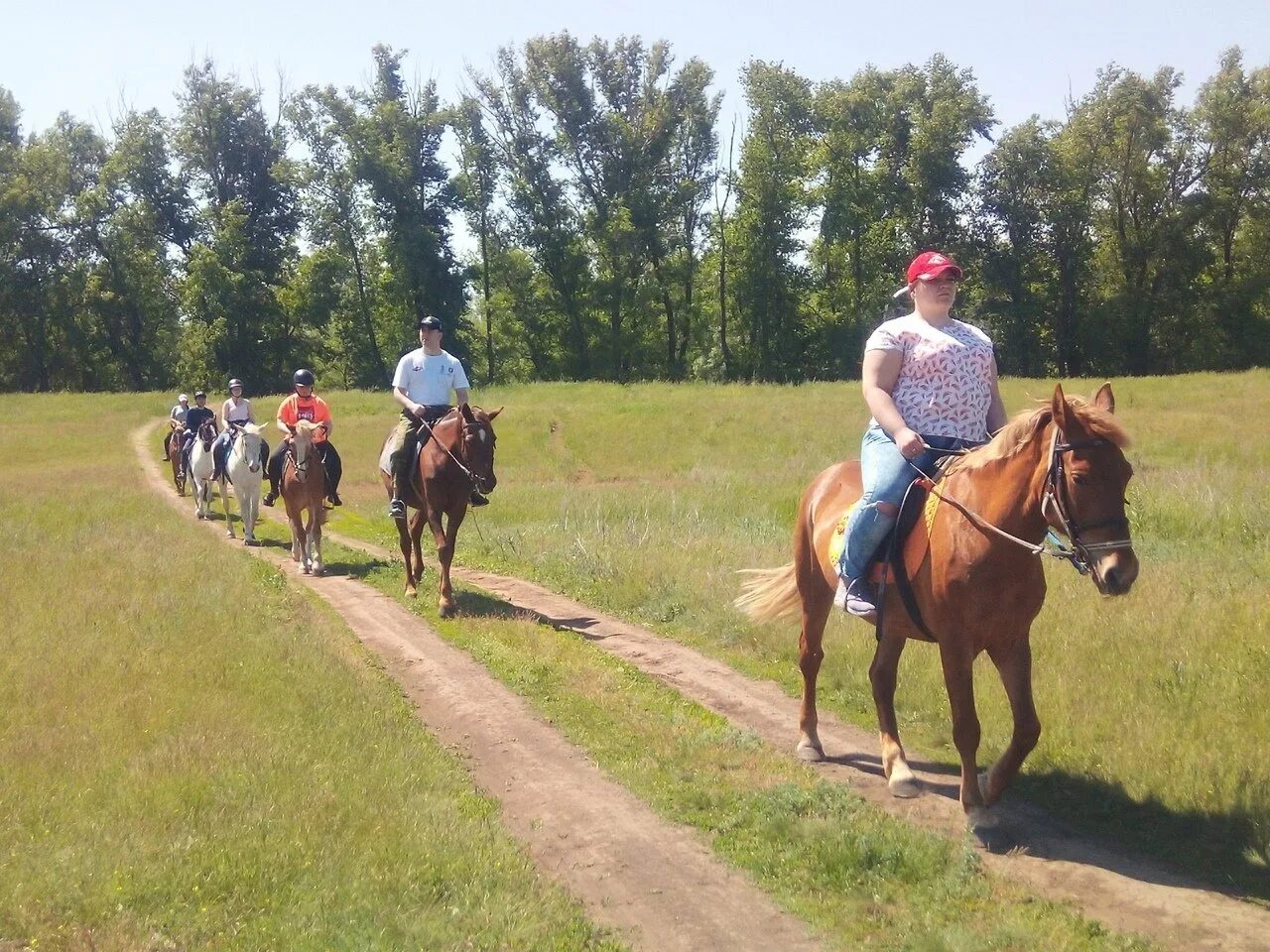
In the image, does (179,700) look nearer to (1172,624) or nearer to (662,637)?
(662,637)

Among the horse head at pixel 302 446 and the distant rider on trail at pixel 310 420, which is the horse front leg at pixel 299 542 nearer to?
the distant rider on trail at pixel 310 420

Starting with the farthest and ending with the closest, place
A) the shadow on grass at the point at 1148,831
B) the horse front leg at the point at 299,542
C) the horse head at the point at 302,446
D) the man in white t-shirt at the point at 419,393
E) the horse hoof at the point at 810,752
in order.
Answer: the horse head at the point at 302,446 → the horse front leg at the point at 299,542 → the man in white t-shirt at the point at 419,393 → the horse hoof at the point at 810,752 → the shadow on grass at the point at 1148,831

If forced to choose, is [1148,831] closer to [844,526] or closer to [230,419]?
[844,526]

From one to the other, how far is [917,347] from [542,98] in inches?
2557

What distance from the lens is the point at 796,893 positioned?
528 cm

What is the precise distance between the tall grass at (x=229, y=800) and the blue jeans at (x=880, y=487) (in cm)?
252

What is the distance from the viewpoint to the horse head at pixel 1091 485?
5117 millimetres

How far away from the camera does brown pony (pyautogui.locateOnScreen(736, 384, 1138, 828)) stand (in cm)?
521

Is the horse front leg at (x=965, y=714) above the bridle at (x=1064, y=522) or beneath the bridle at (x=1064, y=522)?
beneath

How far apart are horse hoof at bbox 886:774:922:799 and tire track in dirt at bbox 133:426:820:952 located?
1.31 meters

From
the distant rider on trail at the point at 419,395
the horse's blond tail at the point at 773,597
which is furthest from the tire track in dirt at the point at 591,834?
the distant rider on trail at the point at 419,395

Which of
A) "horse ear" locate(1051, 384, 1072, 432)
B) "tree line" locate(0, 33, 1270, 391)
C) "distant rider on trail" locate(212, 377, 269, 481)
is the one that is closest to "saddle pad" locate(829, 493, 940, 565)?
"horse ear" locate(1051, 384, 1072, 432)

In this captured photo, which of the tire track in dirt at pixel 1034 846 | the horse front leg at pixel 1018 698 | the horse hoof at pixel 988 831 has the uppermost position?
the horse front leg at pixel 1018 698

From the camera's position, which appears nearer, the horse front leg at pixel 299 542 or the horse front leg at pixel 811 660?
the horse front leg at pixel 811 660
